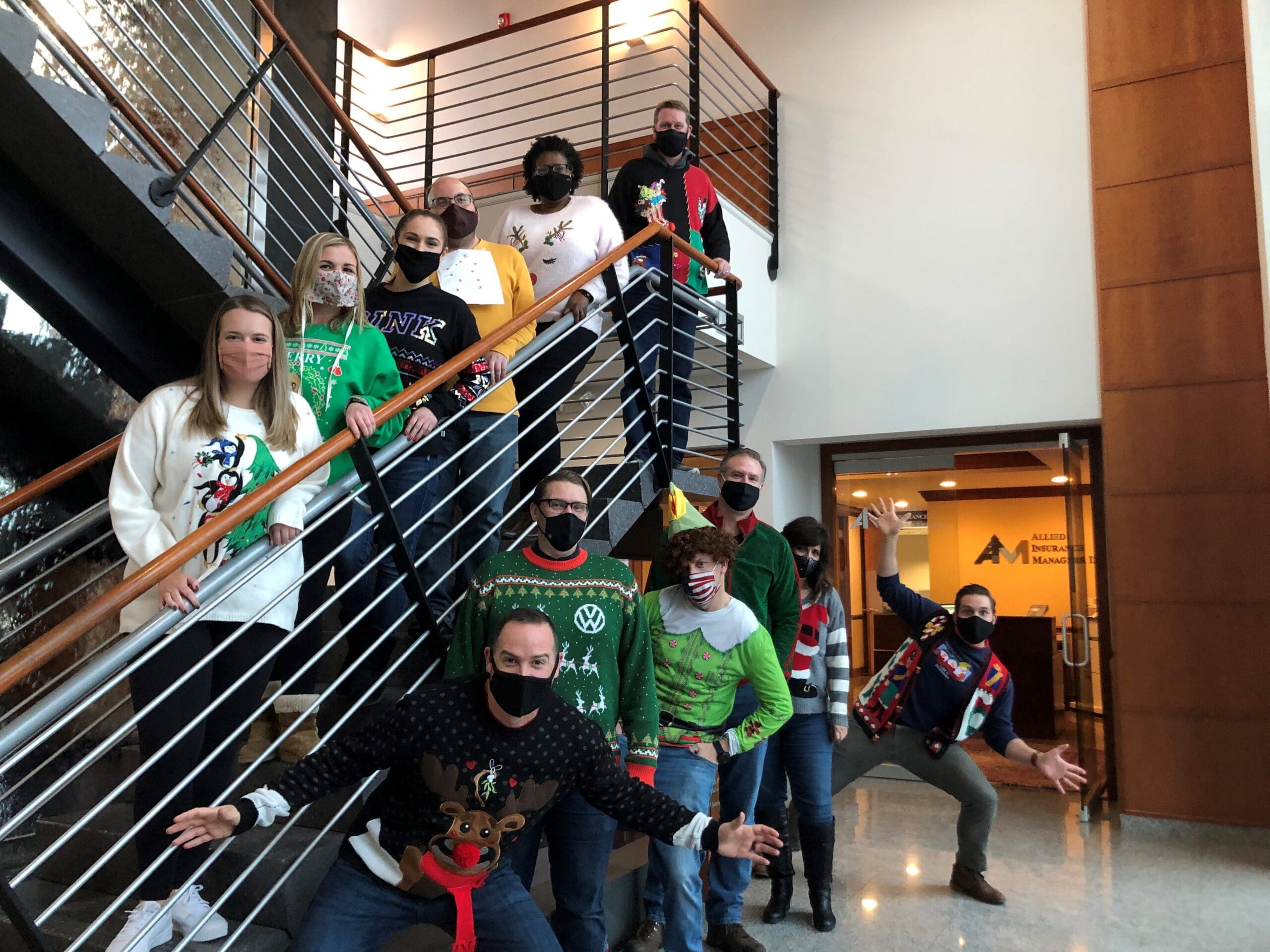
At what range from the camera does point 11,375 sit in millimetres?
3762

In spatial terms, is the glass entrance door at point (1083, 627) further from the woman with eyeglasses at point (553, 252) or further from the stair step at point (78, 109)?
the stair step at point (78, 109)

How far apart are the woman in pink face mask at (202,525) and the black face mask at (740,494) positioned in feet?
4.67

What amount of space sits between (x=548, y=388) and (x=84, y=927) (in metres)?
2.08

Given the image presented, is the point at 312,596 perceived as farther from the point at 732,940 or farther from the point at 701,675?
the point at 732,940

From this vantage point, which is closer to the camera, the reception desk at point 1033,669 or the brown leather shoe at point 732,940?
the brown leather shoe at point 732,940

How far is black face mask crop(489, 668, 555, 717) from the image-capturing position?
2084 millimetres

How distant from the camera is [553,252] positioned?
3646mm

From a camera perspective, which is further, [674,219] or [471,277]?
[674,219]

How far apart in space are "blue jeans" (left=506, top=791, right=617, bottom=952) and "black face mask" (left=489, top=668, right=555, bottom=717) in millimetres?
414

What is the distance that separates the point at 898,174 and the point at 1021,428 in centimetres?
171

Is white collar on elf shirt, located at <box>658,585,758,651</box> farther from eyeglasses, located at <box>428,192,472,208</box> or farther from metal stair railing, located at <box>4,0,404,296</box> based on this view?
metal stair railing, located at <box>4,0,404,296</box>

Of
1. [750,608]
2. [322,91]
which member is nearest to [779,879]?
[750,608]

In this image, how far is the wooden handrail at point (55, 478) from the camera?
8.43 ft

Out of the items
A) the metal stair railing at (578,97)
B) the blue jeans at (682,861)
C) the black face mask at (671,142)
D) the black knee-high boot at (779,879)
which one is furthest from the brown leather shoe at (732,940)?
the metal stair railing at (578,97)
